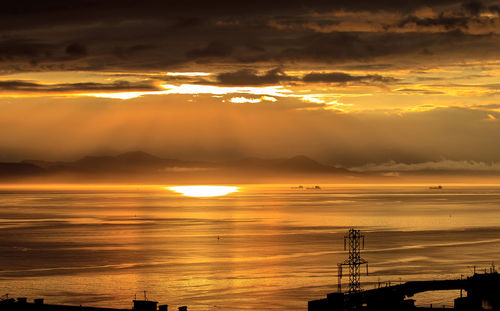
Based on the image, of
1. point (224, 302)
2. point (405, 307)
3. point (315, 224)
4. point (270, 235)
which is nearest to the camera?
point (405, 307)

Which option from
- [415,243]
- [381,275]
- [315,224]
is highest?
[315,224]

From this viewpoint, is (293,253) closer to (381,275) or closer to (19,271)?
(381,275)

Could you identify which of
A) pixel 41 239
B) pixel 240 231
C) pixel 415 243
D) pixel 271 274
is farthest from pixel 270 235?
pixel 271 274

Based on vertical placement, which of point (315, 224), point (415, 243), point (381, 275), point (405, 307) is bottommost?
point (405, 307)

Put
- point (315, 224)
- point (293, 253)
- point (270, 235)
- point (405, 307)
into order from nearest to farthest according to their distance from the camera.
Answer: point (405, 307)
point (293, 253)
point (270, 235)
point (315, 224)

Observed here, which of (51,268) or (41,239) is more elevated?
(41,239)

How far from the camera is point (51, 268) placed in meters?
101

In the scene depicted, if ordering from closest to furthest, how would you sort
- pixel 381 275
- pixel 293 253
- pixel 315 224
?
pixel 381 275
pixel 293 253
pixel 315 224

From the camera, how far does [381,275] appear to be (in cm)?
9344

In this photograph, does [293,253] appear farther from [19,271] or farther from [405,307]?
[405,307]

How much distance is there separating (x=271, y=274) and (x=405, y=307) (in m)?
32.8

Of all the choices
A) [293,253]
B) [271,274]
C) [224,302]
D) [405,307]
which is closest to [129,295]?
[224,302]

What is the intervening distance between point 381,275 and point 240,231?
3092 inches

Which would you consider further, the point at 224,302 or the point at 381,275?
the point at 381,275
